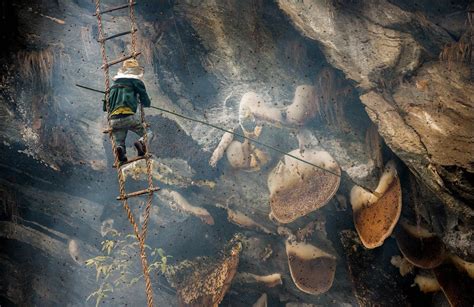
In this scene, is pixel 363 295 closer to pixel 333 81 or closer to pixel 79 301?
pixel 333 81

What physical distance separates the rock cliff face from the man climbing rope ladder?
2656 mm

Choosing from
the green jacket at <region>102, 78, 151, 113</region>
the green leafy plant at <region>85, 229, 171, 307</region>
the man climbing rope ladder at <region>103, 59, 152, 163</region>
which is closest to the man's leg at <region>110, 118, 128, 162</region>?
the man climbing rope ladder at <region>103, 59, 152, 163</region>

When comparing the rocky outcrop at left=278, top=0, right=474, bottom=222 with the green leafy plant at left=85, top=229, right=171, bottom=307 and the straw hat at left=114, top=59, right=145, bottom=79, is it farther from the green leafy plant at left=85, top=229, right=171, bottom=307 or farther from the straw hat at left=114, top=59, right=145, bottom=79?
the green leafy plant at left=85, top=229, right=171, bottom=307

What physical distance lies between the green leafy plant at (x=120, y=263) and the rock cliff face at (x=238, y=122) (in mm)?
183

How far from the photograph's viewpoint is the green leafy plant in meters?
10.4

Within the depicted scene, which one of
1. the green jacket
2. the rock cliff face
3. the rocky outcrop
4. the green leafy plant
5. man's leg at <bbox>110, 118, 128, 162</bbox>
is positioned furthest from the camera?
the green leafy plant

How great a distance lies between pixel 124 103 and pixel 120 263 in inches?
225

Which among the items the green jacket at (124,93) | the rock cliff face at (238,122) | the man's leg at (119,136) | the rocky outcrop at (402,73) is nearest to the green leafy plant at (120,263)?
the rock cliff face at (238,122)

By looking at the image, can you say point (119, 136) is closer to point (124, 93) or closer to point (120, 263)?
point (124, 93)

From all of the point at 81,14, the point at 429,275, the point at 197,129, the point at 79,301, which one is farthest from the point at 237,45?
the point at 79,301

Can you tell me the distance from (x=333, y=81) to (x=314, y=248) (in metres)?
3.89

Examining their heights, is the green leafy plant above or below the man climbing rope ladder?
below

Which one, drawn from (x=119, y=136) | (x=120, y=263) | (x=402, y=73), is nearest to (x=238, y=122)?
(x=119, y=136)

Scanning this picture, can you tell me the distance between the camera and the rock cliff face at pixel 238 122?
7.69m
